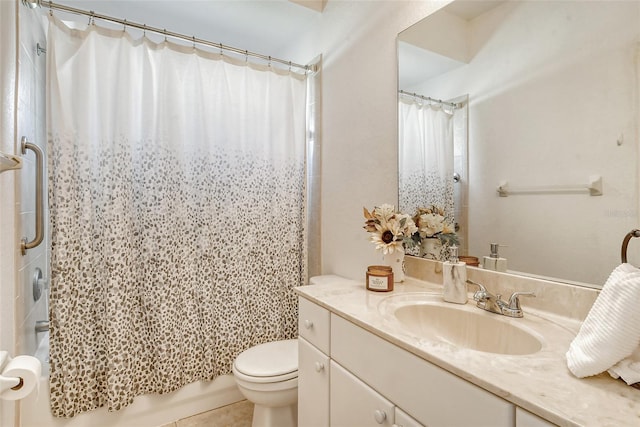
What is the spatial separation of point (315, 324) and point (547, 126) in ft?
3.54

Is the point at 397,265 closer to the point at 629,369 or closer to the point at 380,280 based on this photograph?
the point at 380,280

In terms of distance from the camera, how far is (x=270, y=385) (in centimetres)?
155

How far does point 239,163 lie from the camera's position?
79.4 inches

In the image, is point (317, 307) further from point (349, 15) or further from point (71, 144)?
point (349, 15)

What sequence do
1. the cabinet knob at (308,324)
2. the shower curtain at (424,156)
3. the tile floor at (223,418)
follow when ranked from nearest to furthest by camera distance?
the cabinet knob at (308,324) → the shower curtain at (424,156) → the tile floor at (223,418)

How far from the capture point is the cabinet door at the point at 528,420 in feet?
1.89

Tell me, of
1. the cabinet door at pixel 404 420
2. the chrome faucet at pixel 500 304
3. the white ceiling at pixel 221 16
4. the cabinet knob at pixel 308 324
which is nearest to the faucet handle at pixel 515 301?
the chrome faucet at pixel 500 304

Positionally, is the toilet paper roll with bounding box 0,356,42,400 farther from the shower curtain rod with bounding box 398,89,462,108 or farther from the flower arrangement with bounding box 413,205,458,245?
the shower curtain rod with bounding box 398,89,462,108

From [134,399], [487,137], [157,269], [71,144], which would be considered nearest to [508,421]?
[487,137]

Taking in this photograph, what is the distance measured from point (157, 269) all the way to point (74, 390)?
2.25 feet

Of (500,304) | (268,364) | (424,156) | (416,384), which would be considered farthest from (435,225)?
(268,364)

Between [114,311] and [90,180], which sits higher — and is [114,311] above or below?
below

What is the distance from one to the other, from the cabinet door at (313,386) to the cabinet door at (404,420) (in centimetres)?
37

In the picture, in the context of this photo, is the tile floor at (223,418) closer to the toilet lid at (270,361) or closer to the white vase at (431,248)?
the toilet lid at (270,361)
